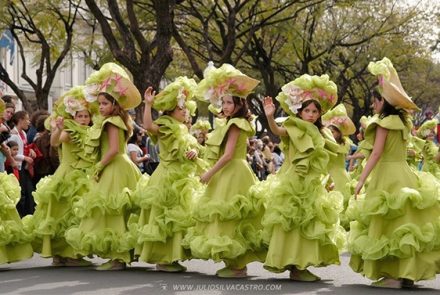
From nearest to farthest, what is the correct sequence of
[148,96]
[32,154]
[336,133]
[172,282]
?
[172,282] → [148,96] → [336,133] → [32,154]

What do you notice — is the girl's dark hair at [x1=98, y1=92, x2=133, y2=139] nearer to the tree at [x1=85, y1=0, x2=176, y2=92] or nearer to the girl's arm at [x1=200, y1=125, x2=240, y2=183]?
the girl's arm at [x1=200, y1=125, x2=240, y2=183]

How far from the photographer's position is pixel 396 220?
31.3ft

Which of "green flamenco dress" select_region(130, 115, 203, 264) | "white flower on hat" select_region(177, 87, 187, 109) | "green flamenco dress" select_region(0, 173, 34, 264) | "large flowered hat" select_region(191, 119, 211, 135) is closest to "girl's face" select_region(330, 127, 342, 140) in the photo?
"large flowered hat" select_region(191, 119, 211, 135)

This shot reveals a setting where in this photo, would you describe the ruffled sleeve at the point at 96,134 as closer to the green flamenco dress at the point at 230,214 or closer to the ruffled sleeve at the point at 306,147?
the green flamenco dress at the point at 230,214

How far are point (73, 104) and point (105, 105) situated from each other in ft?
2.34

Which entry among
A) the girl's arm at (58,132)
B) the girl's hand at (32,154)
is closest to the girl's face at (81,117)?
the girl's arm at (58,132)

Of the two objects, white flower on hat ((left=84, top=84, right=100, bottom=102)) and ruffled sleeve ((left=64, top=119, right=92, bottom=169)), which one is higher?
white flower on hat ((left=84, top=84, right=100, bottom=102))

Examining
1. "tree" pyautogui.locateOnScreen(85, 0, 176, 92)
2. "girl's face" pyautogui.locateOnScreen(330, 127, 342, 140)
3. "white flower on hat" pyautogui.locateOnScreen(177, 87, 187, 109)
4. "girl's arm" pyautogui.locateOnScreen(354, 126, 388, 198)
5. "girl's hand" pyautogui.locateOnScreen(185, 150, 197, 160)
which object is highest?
"tree" pyautogui.locateOnScreen(85, 0, 176, 92)

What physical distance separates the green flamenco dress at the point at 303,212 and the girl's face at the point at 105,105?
1.96 metres

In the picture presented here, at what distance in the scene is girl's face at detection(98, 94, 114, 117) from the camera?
433 inches

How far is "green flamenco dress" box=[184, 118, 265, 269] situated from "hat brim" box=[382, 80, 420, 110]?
1519 millimetres

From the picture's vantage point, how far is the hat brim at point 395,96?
9.62 meters

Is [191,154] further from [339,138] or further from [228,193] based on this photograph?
[339,138]

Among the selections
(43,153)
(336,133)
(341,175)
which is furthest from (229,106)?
(43,153)
